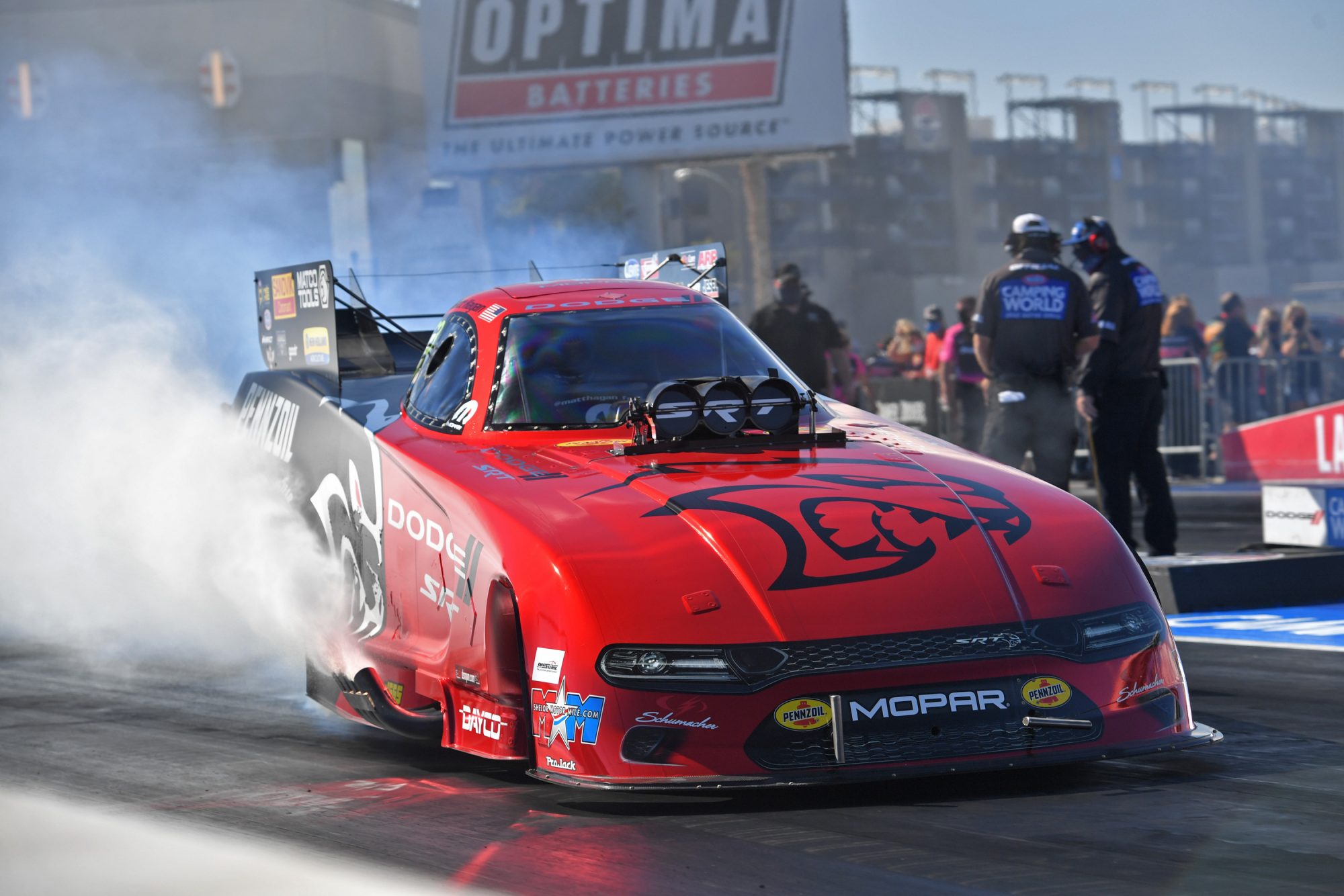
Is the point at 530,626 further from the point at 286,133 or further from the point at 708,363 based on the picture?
the point at 286,133

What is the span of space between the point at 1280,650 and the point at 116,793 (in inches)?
177

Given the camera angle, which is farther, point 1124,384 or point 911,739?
point 1124,384

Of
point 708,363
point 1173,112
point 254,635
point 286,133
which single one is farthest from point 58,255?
point 1173,112

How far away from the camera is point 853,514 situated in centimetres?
471

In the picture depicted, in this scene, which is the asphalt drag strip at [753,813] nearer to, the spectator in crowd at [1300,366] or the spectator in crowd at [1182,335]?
the spectator in crowd at [1182,335]

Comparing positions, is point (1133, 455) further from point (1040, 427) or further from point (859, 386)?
point (859, 386)

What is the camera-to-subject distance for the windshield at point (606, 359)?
5680 mm

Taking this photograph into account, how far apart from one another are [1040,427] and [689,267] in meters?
2.02

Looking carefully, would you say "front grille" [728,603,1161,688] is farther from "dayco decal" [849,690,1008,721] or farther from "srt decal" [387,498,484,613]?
"srt decal" [387,498,484,613]

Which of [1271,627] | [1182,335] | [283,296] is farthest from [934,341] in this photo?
[283,296]

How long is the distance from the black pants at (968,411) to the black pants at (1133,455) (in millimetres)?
5681

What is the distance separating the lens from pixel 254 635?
7.68m

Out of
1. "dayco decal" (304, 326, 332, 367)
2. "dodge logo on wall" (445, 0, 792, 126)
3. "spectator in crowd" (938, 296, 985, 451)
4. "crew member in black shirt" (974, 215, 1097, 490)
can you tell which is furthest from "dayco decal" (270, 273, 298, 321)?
"dodge logo on wall" (445, 0, 792, 126)

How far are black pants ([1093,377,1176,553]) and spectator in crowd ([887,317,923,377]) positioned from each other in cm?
992
